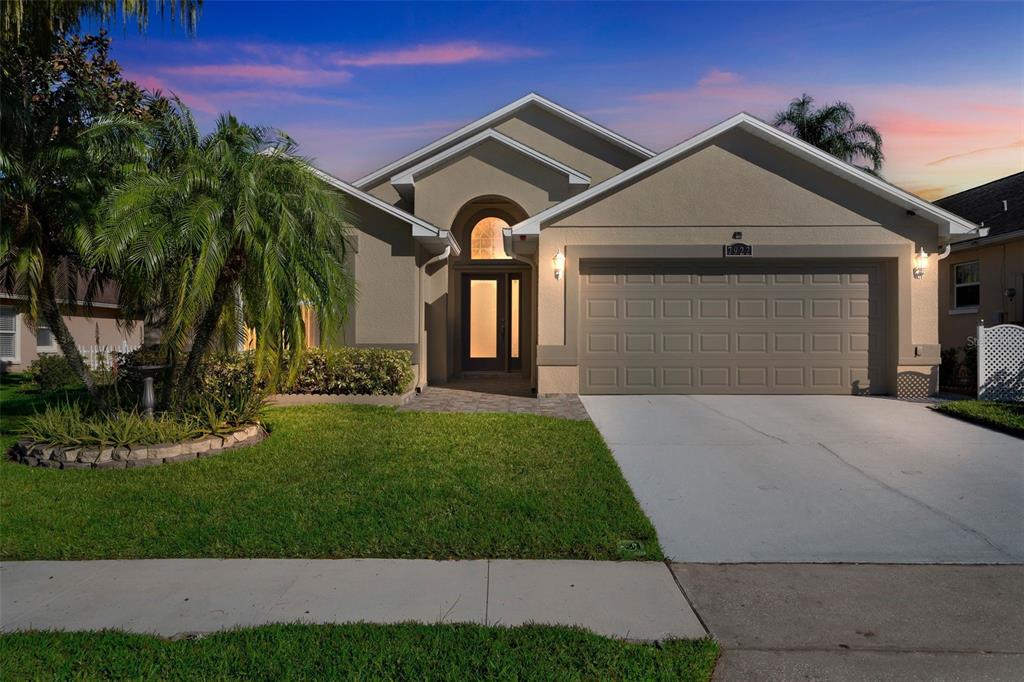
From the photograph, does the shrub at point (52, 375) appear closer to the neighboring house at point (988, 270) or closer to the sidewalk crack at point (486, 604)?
the sidewalk crack at point (486, 604)

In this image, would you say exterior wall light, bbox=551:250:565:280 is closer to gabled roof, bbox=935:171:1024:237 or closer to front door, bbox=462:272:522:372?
front door, bbox=462:272:522:372

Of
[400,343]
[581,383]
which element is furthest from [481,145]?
[581,383]

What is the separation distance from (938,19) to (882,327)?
549 cm

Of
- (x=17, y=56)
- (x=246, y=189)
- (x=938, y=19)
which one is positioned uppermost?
(x=938, y=19)

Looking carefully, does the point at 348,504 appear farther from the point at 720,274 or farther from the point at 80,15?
the point at 720,274

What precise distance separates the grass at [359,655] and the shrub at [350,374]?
310 inches

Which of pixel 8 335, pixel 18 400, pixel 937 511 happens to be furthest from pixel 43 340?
pixel 937 511

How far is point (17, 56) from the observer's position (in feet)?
31.8

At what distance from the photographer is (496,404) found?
11.0 meters

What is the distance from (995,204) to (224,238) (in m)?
20.2

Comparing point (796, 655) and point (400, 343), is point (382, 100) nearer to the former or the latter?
point (400, 343)

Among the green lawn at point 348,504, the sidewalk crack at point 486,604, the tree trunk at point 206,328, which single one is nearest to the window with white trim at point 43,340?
the tree trunk at point 206,328

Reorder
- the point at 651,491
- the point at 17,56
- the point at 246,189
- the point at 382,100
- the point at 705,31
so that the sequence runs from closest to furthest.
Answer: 1. the point at 651,491
2. the point at 246,189
3. the point at 17,56
4. the point at 705,31
5. the point at 382,100

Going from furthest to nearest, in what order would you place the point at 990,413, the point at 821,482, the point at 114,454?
the point at 990,413 < the point at 114,454 < the point at 821,482
